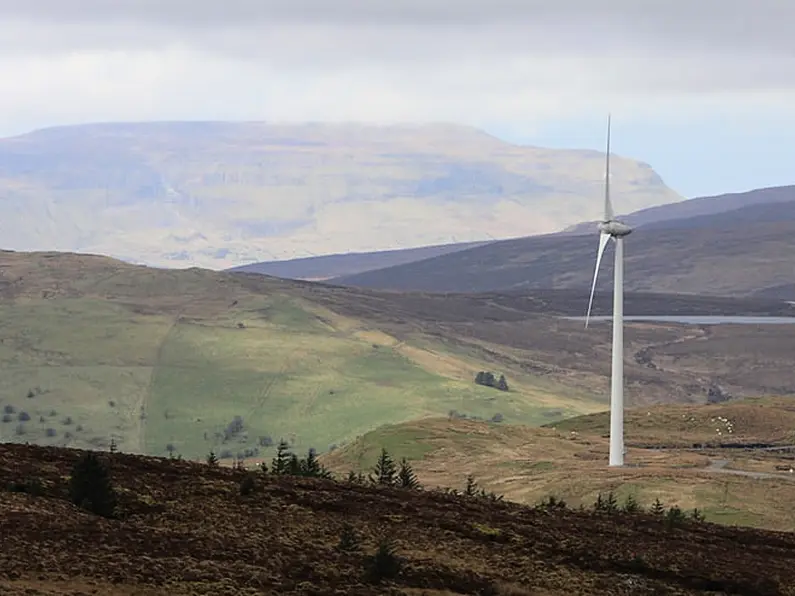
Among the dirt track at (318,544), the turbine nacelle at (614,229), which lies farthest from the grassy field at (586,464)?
the dirt track at (318,544)

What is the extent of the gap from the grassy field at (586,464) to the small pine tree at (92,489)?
4437 cm

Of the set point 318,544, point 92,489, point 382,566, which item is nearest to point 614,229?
point 318,544

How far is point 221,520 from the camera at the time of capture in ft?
114

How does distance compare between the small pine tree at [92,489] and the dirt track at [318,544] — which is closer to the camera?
the dirt track at [318,544]

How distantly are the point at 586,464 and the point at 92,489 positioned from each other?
228 feet

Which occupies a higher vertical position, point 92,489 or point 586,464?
point 92,489

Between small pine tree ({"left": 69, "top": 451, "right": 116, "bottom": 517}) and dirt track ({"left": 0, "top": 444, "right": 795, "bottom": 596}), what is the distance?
433 millimetres

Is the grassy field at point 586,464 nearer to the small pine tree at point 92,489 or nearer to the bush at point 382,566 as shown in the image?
the small pine tree at point 92,489

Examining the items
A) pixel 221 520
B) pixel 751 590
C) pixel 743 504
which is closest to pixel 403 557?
pixel 221 520

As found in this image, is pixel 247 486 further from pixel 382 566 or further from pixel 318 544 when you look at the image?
pixel 382 566

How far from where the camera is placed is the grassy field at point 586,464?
8088 centimetres

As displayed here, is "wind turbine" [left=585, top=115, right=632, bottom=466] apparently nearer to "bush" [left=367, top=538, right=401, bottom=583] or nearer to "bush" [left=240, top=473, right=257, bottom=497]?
"bush" [left=240, top=473, right=257, bottom=497]

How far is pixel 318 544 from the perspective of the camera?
110 ft

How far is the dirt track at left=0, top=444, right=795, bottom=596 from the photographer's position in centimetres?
2912
